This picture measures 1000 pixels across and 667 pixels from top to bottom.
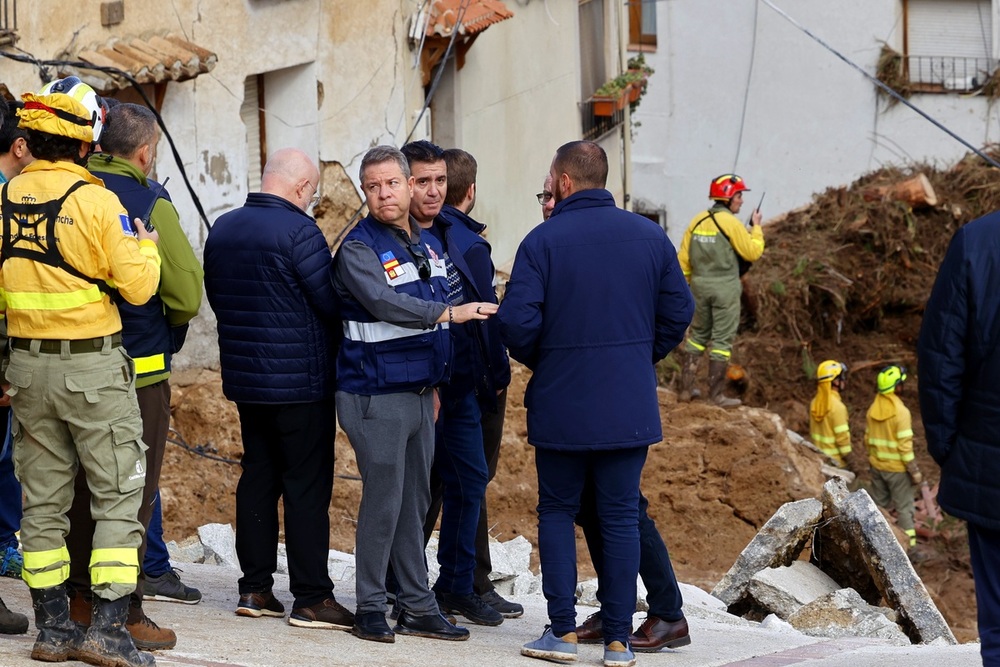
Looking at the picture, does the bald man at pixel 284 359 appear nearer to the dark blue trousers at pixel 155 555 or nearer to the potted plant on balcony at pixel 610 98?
the dark blue trousers at pixel 155 555

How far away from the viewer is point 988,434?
4.19 meters

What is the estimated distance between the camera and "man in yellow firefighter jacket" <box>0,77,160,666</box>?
4395mm

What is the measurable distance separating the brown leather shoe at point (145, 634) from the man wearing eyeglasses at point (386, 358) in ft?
2.49

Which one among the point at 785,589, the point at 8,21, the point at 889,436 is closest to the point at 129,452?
the point at 785,589

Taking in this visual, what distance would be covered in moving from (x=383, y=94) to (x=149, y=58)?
2.64m

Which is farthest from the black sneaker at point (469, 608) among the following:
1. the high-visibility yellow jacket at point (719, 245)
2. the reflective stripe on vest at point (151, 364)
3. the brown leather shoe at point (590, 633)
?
the high-visibility yellow jacket at point (719, 245)

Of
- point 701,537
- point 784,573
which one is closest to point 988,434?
point 784,573

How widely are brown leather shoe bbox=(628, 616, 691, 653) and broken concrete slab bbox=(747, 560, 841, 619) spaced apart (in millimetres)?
1988

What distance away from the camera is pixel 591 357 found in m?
5.09

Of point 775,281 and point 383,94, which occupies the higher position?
point 383,94

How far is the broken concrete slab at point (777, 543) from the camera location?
26.3ft

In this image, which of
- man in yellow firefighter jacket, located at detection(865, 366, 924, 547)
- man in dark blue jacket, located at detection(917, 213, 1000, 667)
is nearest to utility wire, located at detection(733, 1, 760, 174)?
man in yellow firefighter jacket, located at detection(865, 366, 924, 547)

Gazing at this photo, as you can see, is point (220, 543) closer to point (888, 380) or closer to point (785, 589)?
point (785, 589)

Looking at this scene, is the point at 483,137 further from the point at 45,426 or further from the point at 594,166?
the point at 45,426
